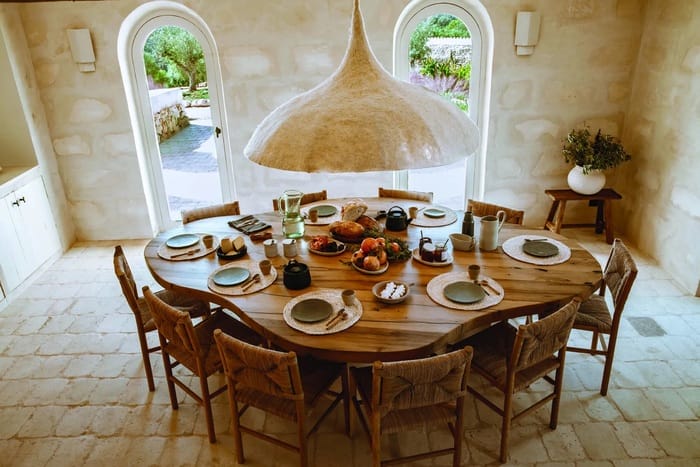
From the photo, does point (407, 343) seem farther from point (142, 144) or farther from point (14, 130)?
point (14, 130)

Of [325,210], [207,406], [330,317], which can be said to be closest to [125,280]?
[207,406]

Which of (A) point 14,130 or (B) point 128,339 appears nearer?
(B) point 128,339

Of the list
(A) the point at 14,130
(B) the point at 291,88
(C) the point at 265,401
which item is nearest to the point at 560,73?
(B) the point at 291,88

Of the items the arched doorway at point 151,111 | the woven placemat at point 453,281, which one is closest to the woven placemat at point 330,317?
the woven placemat at point 453,281

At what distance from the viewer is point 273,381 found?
2154mm

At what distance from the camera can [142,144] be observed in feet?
16.6

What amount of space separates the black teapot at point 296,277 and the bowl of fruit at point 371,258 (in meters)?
0.30

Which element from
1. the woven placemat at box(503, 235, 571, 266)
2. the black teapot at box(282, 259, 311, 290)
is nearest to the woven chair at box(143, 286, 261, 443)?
the black teapot at box(282, 259, 311, 290)

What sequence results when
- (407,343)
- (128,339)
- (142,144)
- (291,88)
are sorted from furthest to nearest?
(142,144) → (291,88) → (128,339) → (407,343)

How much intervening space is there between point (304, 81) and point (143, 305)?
8.50 feet

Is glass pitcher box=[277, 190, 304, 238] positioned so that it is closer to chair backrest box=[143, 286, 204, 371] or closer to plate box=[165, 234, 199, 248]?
plate box=[165, 234, 199, 248]

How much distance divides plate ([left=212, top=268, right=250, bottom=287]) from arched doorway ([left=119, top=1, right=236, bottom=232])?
102 inches

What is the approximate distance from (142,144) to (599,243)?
15.0 feet

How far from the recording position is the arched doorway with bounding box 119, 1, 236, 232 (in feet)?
15.2
